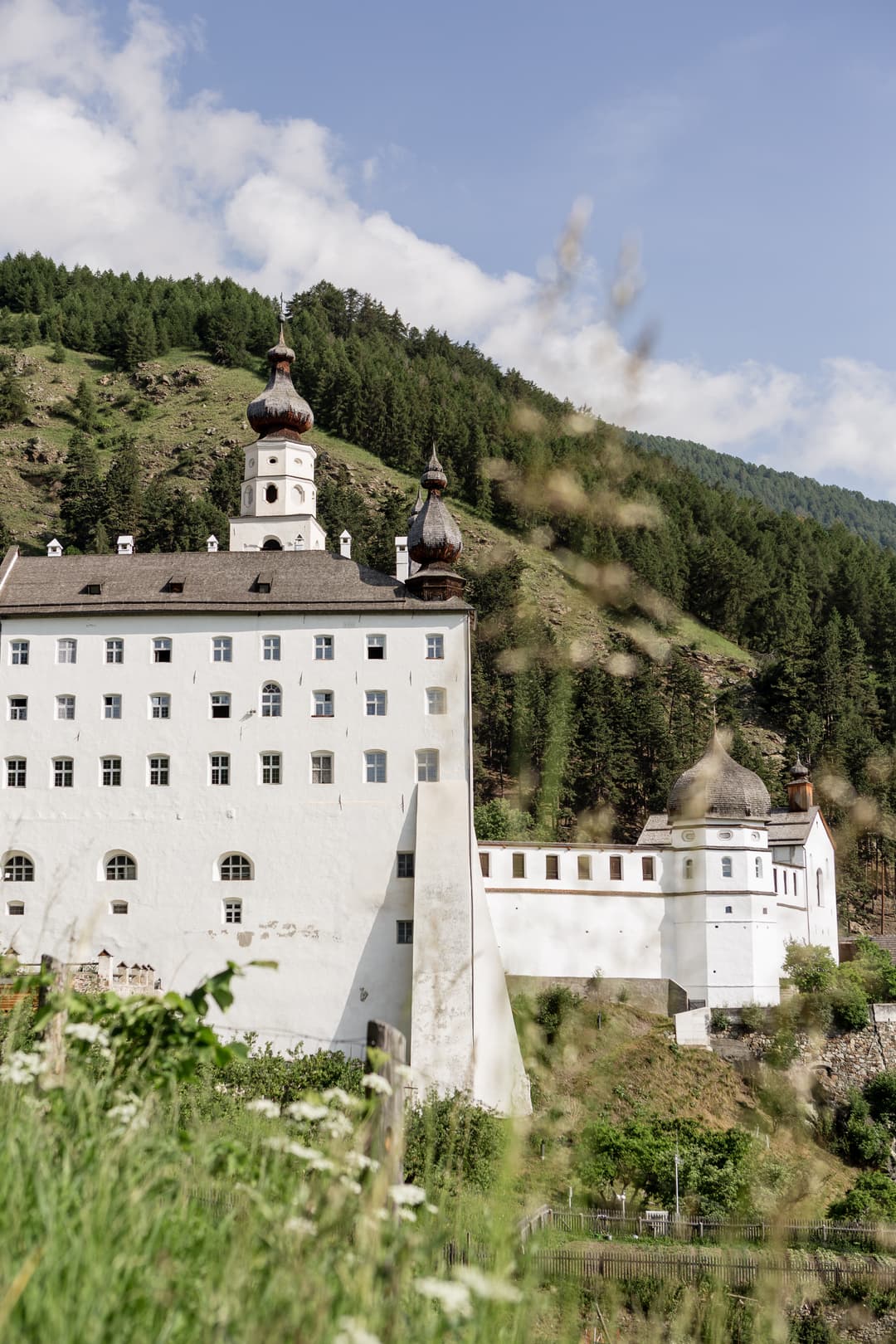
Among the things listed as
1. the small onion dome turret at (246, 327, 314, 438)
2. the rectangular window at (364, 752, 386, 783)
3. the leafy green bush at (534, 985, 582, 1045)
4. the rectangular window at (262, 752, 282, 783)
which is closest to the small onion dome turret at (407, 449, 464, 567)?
the rectangular window at (364, 752, 386, 783)

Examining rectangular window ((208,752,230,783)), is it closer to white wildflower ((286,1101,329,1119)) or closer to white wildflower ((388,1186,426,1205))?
white wildflower ((286,1101,329,1119))

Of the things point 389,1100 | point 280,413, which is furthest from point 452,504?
point 389,1100

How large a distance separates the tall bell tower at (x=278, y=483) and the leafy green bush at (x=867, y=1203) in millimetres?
27055

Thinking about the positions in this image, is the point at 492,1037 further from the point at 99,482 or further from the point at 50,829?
the point at 99,482

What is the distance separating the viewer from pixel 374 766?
36562 millimetres

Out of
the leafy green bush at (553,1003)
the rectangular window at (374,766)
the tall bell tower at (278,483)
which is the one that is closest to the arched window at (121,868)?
the rectangular window at (374,766)

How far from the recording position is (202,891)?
3591 centimetres

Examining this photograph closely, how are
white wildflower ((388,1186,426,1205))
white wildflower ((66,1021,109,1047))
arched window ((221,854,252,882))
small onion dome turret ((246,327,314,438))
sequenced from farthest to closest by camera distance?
small onion dome turret ((246,327,314,438)) → arched window ((221,854,252,882)) → white wildflower ((66,1021,109,1047)) → white wildflower ((388,1186,426,1205))

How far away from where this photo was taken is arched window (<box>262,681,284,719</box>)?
3691cm

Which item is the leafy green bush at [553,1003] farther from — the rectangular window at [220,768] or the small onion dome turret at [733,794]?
the rectangular window at [220,768]

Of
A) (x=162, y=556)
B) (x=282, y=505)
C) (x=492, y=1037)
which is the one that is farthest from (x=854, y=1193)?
(x=282, y=505)

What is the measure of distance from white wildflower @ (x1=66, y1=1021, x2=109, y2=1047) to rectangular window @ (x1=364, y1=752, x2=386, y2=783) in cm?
3082

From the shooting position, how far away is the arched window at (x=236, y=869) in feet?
118

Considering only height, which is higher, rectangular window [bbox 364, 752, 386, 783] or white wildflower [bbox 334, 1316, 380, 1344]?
rectangular window [bbox 364, 752, 386, 783]
